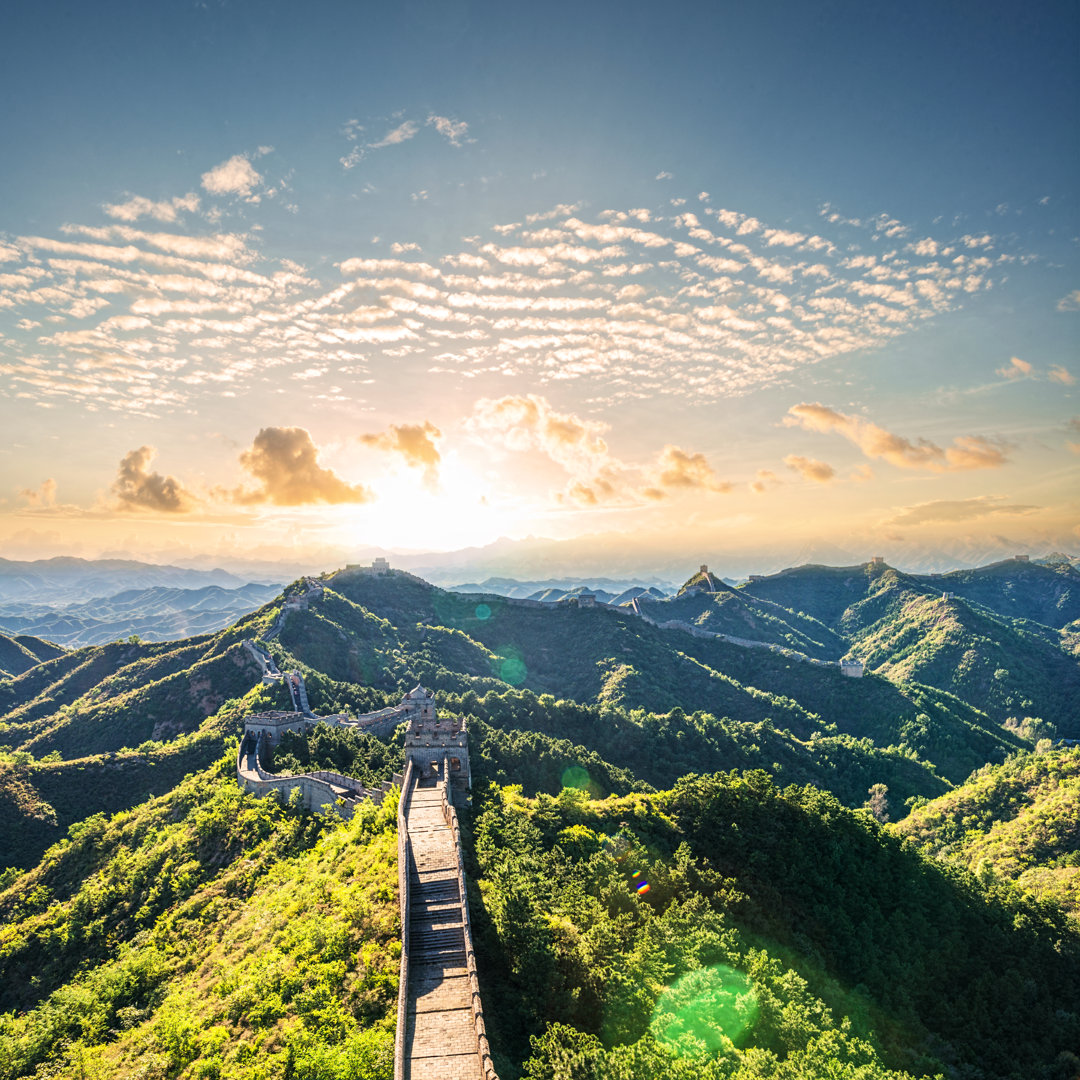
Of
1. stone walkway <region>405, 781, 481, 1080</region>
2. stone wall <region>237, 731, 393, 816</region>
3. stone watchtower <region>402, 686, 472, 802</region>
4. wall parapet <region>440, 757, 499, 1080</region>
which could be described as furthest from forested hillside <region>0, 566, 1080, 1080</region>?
stone watchtower <region>402, 686, 472, 802</region>

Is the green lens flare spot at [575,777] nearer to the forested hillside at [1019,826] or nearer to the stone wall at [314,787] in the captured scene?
the stone wall at [314,787]

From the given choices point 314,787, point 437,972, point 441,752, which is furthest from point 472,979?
point 314,787

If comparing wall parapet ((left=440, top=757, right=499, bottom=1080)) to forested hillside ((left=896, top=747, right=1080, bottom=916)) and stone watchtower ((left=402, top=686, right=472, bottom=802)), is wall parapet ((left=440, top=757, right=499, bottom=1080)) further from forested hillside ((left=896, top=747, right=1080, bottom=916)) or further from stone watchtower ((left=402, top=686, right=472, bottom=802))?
forested hillside ((left=896, top=747, right=1080, bottom=916))

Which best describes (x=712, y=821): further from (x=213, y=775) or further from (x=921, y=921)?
(x=213, y=775)


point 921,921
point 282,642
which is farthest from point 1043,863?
point 282,642

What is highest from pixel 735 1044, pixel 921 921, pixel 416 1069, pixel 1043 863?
pixel 416 1069

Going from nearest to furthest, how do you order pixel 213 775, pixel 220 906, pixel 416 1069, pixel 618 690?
pixel 416 1069, pixel 220 906, pixel 213 775, pixel 618 690
